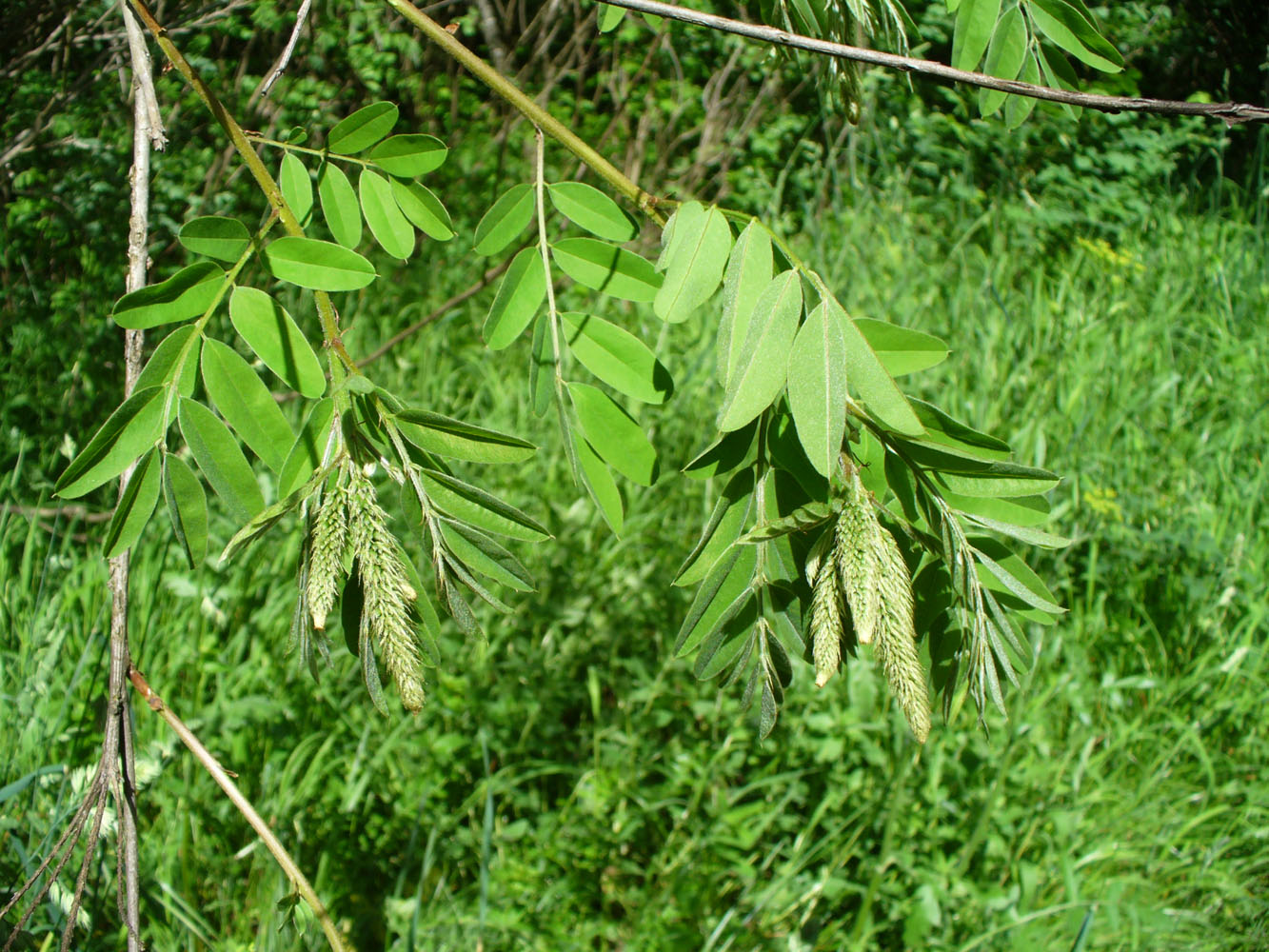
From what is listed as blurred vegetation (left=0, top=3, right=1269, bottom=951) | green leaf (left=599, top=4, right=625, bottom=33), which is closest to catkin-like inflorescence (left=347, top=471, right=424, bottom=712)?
blurred vegetation (left=0, top=3, right=1269, bottom=951)

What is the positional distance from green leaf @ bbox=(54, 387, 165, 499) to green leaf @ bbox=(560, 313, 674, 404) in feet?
1.30

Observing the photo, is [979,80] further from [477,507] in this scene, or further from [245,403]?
[245,403]

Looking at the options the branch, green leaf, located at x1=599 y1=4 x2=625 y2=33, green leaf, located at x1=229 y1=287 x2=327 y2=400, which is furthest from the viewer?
green leaf, located at x1=599 y1=4 x2=625 y2=33

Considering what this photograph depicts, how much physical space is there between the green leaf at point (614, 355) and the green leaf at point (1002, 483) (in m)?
0.31

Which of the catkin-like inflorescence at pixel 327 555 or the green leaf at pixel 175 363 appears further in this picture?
the green leaf at pixel 175 363

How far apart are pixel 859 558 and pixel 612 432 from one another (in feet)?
1.19

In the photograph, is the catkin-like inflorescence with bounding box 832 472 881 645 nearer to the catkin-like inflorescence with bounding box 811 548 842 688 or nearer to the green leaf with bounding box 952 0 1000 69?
the catkin-like inflorescence with bounding box 811 548 842 688

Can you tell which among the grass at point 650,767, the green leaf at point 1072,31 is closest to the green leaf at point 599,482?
the green leaf at point 1072,31

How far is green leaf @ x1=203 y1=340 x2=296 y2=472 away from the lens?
35.3 inches

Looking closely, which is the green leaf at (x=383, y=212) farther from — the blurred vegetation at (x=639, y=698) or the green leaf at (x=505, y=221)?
the blurred vegetation at (x=639, y=698)

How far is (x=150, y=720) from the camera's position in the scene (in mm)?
2168

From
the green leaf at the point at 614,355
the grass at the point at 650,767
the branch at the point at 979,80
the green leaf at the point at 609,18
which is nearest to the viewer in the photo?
the branch at the point at 979,80

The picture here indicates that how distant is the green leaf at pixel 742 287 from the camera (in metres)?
0.83

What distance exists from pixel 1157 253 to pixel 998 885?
3.26 m
